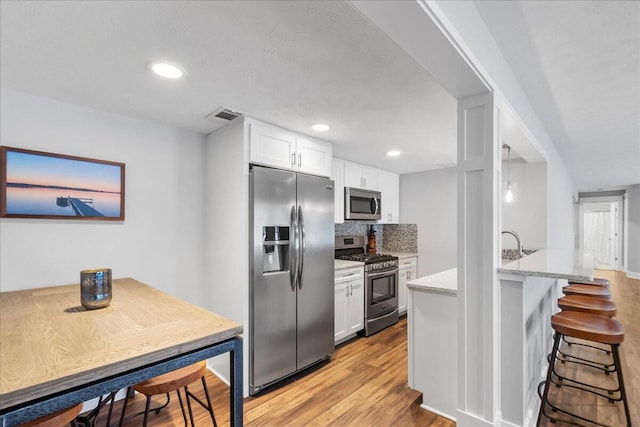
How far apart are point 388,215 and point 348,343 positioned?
6.95 feet

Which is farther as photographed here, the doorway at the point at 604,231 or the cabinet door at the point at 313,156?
the doorway at the point at 604,231

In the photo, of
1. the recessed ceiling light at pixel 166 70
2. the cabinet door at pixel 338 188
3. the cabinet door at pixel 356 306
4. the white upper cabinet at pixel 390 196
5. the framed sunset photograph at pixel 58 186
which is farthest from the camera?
the white upper cabinet at pixel 390 196

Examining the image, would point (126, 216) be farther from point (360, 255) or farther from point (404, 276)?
point (404, 276)

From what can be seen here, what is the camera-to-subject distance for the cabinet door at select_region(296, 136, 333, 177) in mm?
2920

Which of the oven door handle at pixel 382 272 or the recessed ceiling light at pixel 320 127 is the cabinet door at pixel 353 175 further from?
the recessed ceiling light at pixel 320 127

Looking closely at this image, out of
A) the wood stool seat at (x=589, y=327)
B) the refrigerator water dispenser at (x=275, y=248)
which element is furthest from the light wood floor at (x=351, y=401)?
the refrigerator water dispenser at (x=275, y=248)

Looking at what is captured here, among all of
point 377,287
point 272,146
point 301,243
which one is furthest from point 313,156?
point 377,287

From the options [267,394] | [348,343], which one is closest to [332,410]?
[267,394]

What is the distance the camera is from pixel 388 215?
191 inches

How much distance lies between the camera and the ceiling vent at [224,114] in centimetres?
234

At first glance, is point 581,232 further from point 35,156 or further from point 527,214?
point 35,156

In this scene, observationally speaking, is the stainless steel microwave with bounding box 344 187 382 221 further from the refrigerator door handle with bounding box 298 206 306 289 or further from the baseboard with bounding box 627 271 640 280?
the baseboard with bounding box 627 271 640 280

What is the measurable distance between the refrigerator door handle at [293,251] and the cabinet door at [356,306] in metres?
1.05

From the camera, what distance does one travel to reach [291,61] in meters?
1.66
